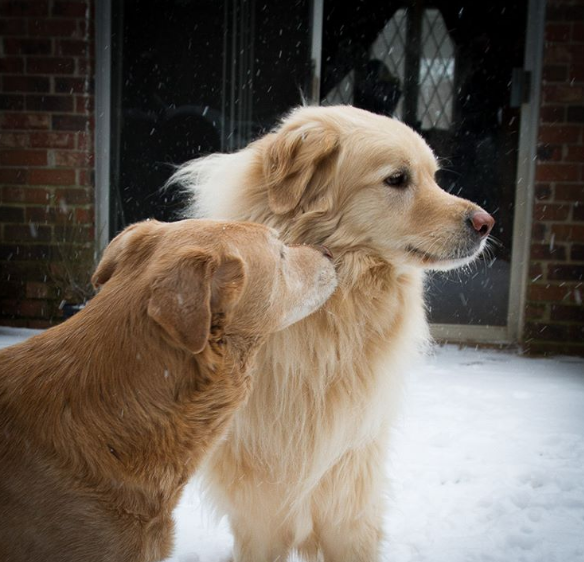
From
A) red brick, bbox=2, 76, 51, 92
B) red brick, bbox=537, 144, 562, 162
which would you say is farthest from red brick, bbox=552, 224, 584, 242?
red brick, bbox=2, 76, 51, 92

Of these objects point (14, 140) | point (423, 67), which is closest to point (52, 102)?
point (14, 140)

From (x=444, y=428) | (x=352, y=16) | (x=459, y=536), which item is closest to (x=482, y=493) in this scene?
(x=459, y=536)

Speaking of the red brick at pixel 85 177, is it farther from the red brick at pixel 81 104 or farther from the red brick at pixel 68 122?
the red brick at pixel 81 104

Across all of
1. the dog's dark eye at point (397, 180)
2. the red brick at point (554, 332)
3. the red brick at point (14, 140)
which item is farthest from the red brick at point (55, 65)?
the red brick at point (554, 332)

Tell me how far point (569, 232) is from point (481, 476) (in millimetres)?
2580

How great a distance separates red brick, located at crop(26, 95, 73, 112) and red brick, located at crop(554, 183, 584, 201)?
152 inches

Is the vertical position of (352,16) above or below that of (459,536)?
above

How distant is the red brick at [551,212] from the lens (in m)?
5.12

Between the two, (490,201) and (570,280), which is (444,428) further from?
(490,201)

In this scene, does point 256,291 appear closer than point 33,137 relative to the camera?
Yes

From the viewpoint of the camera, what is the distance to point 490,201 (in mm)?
5590

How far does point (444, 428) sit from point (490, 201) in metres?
2.42

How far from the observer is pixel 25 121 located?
5.24 meters

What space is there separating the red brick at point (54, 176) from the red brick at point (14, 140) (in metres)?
0.23
